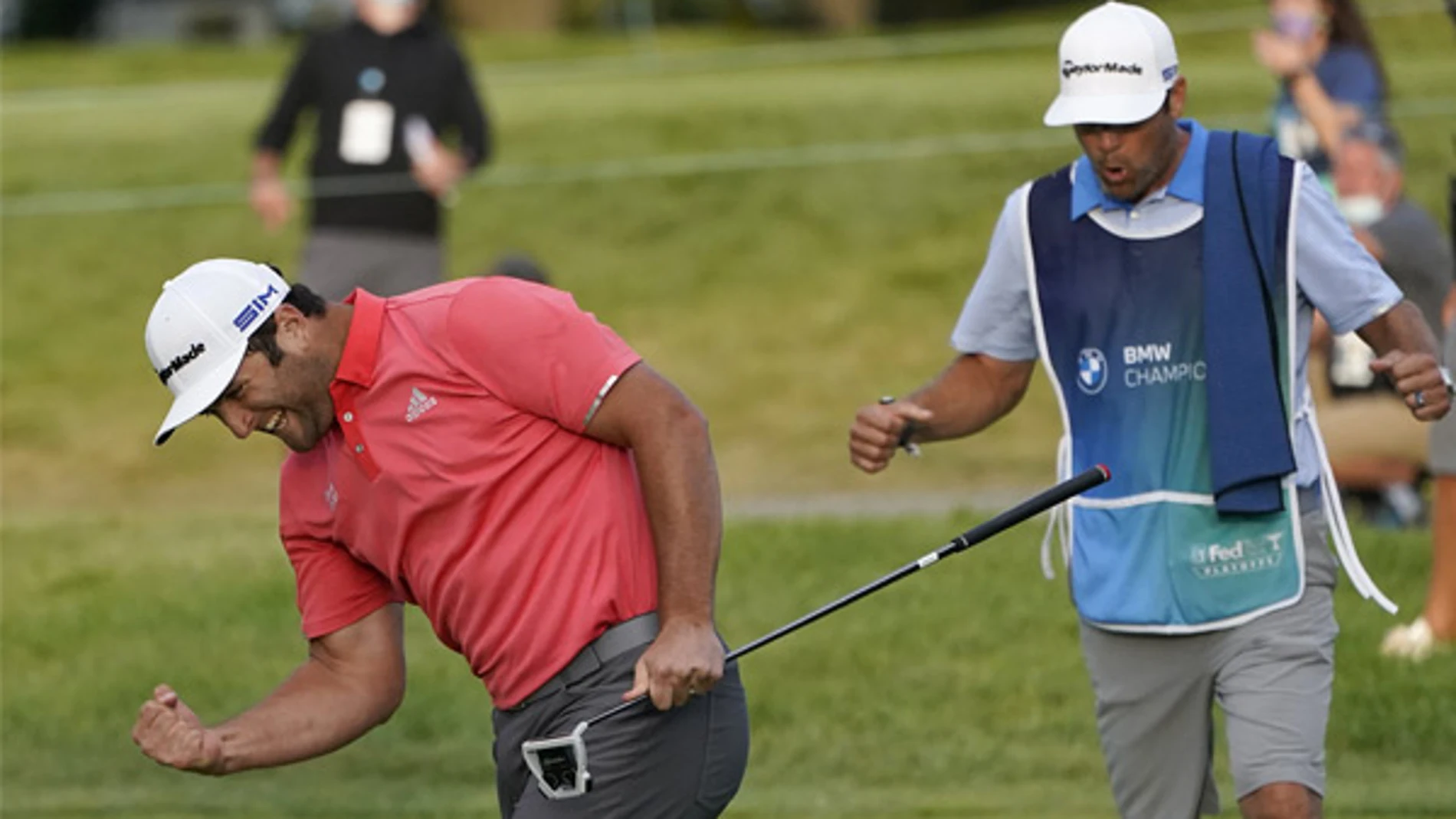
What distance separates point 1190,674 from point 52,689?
658 cm

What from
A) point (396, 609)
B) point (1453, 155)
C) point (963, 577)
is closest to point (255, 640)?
point (963, 577)

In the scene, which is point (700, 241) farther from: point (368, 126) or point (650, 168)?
point (368, 126)

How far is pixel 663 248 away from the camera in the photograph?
2098 cm

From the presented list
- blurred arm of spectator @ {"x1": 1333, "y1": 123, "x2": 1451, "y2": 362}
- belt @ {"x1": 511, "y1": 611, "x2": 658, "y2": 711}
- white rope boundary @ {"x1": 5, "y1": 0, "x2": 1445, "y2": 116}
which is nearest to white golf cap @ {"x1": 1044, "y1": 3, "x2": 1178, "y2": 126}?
belt @ {"x1": 511, "y1": 611, "x2": 658, "y2": 711}

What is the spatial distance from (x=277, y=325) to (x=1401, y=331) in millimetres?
2514

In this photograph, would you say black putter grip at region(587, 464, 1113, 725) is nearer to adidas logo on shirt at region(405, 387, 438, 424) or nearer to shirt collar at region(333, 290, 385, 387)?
adidas logo on shirt at region(405, 387, 438, 424)

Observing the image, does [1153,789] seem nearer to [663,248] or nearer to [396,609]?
[396,609]

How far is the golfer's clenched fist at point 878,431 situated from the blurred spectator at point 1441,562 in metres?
3.96

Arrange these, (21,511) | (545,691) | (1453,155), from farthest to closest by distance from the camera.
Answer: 1. (1453,155)
2. (21,511)
3. (545,691)

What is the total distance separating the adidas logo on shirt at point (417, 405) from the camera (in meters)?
5.64

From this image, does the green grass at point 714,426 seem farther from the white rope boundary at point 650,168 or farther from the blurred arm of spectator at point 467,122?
the blurred arm of spectator at point 467,122

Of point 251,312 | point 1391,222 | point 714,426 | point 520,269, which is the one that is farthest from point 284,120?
point 251,312

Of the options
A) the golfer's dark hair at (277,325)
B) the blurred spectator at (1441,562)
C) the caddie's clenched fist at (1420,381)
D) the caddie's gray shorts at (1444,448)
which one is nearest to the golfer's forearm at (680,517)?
the golfer's dark hair at (277,325)

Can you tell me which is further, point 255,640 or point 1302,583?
point 255,640
